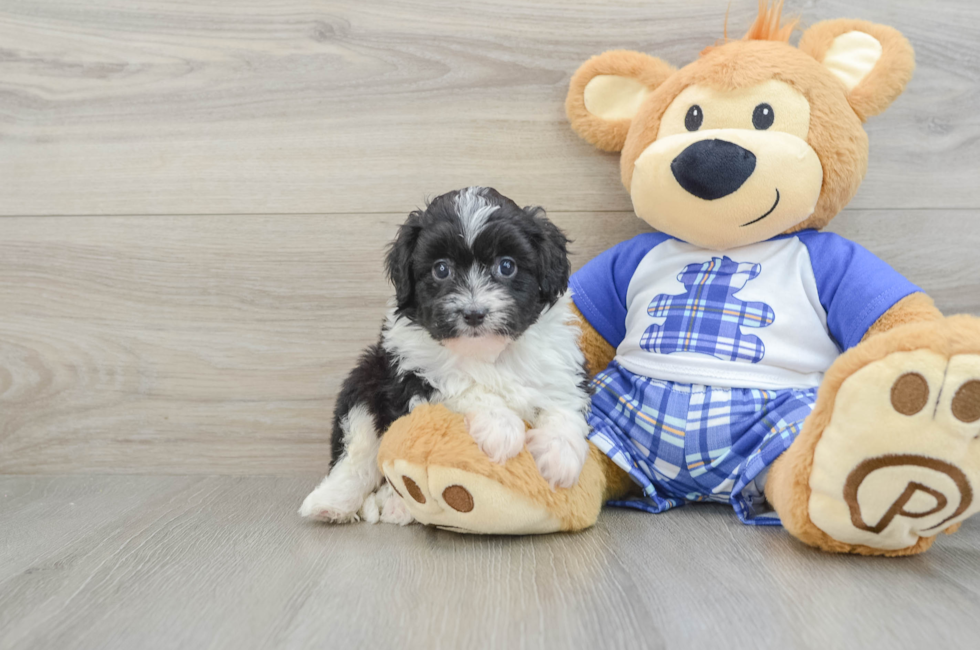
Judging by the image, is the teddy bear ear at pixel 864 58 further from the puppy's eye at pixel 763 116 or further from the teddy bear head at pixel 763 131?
the puppy's eye at pixel 763 116

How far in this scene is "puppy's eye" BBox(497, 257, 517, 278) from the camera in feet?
4.15

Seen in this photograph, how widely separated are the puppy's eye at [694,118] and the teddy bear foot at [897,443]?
0.61 m

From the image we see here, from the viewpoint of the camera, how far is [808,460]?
1098 millimetres

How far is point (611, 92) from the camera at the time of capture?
164 cm

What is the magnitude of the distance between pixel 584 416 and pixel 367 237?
2.63 feet

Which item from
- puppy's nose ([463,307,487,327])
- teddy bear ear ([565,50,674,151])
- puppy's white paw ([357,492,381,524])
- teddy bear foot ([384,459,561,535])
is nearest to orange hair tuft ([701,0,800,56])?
teddy bear ear ([565,50,674,151])

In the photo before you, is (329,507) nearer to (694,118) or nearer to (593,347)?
(593,347)

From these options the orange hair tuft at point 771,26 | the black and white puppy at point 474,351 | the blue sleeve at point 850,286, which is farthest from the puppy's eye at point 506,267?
the orange hair tuft at point 771,26

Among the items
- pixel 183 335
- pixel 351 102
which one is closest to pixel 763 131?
pixel 351 102

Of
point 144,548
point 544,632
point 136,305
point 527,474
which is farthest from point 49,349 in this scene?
point 544,632

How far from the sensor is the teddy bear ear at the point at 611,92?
1595mm

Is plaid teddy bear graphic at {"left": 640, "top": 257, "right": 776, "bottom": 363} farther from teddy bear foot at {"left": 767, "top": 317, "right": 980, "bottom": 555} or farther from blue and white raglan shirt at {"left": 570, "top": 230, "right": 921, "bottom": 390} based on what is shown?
teddy bear foot at {"left": 767, "top": 317, "right": 980, "bottom": 555}

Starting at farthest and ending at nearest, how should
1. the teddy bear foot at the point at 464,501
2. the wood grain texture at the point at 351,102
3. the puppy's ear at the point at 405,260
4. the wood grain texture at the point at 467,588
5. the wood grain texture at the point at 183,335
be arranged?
the wood grain texture at the point at 183,335 → the wood grain texture at the point at 351,102 → the puppy's ear at the point at 405,260 → the teddy bear foot at the point at 464,501 → the wood grain texture at the point at 467,588

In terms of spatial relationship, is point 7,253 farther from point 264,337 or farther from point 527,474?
point 527,474
